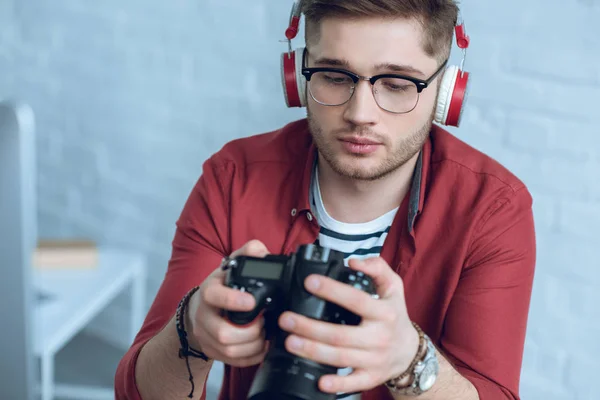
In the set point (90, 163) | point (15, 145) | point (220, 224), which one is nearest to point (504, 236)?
point (220, 224)

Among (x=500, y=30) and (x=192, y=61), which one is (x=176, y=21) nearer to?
(x=192, y=61)

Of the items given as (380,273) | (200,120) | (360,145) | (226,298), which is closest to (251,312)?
(226,298)

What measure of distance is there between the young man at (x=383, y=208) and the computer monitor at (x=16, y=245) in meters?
0.36

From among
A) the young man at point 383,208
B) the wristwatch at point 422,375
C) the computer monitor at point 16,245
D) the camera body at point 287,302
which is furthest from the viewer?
the young man at point 383,208

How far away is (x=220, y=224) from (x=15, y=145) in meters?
0.70

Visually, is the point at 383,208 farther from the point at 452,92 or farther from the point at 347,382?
the point at 347,382

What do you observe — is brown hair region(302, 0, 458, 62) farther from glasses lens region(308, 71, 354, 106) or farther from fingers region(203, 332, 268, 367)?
fingers region(203, 332, 268, 367)

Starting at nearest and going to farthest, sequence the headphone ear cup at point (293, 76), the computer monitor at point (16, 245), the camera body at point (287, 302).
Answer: the computer monitor at point (16, 245)
the camera body at point (287, 302)
the headphone ear cup at point (293, 76)

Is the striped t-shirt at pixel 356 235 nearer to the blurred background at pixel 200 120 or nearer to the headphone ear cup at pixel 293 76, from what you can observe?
the headphone ear cup at pixel 293 76

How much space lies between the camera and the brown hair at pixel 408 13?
120cm

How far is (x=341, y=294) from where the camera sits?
2.69ft

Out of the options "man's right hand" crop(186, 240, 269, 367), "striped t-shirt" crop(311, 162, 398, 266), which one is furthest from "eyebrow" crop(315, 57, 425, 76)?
"man's right hand" crop(186, 240, 269, 367)

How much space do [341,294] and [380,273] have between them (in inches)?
2.5

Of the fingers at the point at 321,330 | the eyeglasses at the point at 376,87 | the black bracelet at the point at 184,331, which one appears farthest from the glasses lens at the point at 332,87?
the fingers at the point at 321,330
